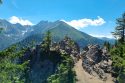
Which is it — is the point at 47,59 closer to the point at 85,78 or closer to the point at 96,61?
the point at 96,61

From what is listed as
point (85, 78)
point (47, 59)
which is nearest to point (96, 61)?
point (85, 78)

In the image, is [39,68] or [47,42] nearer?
[47,42]

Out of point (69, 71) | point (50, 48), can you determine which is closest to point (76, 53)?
point (50, 48)

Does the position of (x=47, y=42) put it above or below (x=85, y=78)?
above

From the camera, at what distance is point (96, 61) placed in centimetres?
9456

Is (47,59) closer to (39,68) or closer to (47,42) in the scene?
(39,68)

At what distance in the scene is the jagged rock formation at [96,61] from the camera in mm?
88088

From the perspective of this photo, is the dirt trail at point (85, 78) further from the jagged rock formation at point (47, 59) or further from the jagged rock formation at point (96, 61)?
the jagged rock formation at point (47, 59)

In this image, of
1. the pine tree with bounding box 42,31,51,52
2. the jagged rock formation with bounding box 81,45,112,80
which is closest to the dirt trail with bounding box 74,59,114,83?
the jagged rock formation with bounding box 81,45,112,80

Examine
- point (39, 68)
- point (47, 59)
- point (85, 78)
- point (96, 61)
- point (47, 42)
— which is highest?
point (47, 42)

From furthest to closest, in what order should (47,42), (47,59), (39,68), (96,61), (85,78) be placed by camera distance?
1. (39,68)
2. (47,59)
3. (47,42)
4. (96,61)
5. (85,78)

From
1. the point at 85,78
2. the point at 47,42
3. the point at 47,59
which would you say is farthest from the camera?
the point at 47,59

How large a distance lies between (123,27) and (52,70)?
2899 centimetres

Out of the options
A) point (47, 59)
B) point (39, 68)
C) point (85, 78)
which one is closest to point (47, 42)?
point (47, 59)
